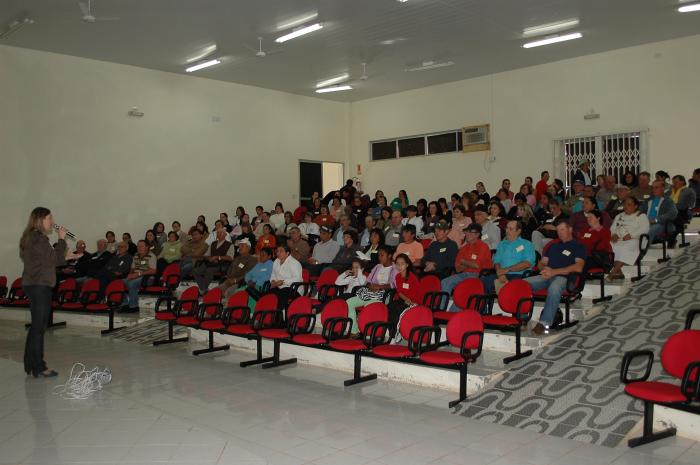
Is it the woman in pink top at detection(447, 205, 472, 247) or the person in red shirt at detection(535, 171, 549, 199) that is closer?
the woman in pink top at detection(447, 205, 472, 247)

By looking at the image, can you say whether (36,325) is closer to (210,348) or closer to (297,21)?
(210,348)

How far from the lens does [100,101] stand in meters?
11.9

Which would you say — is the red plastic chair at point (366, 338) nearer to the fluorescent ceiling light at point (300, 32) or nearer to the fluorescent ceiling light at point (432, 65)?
the fluorescent ceiling light at point (300, 32)

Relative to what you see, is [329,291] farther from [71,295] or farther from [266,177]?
[266,177]

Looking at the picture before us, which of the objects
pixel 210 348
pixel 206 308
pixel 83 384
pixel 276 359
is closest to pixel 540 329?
pixel 276 359

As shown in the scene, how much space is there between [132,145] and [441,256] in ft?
25.4

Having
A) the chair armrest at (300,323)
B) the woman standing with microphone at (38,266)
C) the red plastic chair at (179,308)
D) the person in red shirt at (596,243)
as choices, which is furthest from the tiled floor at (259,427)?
the person in red shirt at (596,243)

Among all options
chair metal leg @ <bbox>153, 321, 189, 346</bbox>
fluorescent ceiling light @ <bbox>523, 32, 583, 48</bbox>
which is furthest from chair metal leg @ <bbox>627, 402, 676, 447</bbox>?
fluorescent ceiling light @ <bbox>523, 32, 583, 48</bbox>

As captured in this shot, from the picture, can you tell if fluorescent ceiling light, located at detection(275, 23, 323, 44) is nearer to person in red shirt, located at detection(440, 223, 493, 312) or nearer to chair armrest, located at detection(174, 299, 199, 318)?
person in red shirt, located at detection(440, 223, 493, 312)

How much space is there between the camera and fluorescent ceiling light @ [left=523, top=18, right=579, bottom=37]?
986cm

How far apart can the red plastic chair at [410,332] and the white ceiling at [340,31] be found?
533 cm

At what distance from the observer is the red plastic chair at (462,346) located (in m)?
4.77

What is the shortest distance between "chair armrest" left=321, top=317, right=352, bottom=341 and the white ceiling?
5125 mm

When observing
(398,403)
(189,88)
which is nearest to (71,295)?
(189,88)
